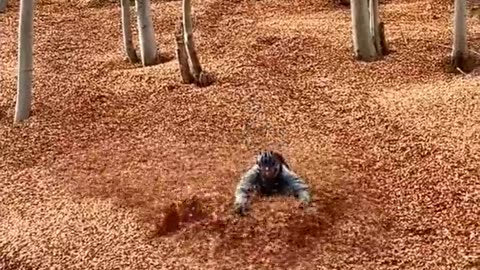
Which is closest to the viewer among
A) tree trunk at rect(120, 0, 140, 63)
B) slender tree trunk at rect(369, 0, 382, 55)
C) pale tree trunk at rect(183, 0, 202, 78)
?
pale tree trunk at rect(183, 0, 202, 78)

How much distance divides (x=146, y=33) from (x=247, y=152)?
3729 millimetres

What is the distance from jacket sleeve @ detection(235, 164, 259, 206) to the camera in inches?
304

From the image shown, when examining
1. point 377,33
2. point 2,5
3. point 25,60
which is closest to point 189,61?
point 25,60

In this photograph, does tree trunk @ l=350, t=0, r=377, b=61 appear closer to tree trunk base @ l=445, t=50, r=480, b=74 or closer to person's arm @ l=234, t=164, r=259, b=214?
tree trunk base @ l=445, t=50, r=480, b=74

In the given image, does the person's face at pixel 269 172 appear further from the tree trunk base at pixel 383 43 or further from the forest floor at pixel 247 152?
the tree trunk base at pixel 383 43

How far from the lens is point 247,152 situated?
9.08 metres

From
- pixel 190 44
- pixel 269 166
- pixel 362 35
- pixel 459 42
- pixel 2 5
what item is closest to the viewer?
pixel 269 166

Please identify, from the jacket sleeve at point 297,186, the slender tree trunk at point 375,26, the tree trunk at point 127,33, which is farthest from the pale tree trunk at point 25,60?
the slender tree trunk at point 375,26

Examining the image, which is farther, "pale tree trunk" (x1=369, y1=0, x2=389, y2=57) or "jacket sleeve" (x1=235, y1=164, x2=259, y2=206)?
"pale tree trunk" (x1=369, y1=0, x2=389, y2=57)

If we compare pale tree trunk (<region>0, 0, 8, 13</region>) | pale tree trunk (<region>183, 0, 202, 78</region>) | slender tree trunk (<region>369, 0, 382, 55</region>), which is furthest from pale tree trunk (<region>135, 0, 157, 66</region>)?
pale tree trunk (<region>0, 0, 8, 13</region>)

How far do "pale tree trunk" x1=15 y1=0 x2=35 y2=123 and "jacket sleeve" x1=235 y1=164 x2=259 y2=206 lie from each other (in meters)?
4.00

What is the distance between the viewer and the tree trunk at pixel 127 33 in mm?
11875

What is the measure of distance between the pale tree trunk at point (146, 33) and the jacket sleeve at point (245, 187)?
185 inches

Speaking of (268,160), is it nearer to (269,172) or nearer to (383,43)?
(269,172)
